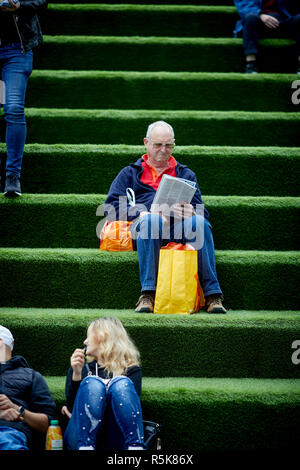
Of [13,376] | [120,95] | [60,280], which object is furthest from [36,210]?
[120,95]

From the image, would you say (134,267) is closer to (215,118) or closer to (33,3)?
(215,118)

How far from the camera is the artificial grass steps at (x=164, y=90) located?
14.5ft

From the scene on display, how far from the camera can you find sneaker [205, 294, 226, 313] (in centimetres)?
291

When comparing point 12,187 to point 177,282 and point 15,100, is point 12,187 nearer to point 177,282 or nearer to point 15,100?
point 15,100

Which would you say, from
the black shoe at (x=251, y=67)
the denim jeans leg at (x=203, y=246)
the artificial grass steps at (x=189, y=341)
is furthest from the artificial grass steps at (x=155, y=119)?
the artificial grass steps at (x=189, y=341)

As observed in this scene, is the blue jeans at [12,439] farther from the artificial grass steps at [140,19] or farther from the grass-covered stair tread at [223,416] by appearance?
the artificial grass steps at [140,19]

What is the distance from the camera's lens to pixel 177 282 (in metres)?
2.87

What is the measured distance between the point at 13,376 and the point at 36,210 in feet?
4.05

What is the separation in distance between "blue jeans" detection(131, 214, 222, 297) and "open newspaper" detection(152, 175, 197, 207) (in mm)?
106

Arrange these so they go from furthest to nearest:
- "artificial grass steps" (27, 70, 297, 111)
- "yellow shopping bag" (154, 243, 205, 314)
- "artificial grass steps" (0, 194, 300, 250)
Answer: "artificial grass steps" (27, 70, 297, 111), "artificial grass steps" (0, 194, 300, 250), "yellow shopping bag" (154, 243, 205, 314)

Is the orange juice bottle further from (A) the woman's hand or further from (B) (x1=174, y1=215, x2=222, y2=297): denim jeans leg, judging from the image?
(B) (x1=174, y1=215, x2=222, y2=297): denim jeans leg

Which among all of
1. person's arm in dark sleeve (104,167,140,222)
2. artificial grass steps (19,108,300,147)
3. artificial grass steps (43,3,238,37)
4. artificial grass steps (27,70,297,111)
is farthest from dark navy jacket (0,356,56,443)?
artificial grass steps (43,3,238,37)

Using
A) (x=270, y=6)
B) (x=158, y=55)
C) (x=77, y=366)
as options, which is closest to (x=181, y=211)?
(x=77, y=366)

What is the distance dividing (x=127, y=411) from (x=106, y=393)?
14cm
